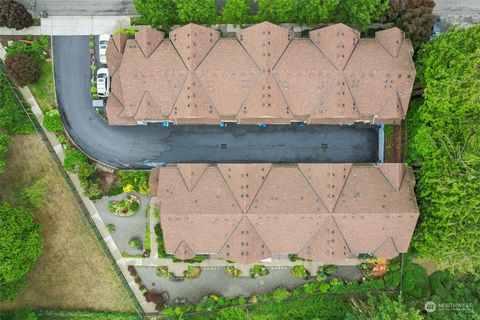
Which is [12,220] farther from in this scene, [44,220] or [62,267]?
[62,267]

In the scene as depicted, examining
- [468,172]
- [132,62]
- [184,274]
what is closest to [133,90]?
[132,62]

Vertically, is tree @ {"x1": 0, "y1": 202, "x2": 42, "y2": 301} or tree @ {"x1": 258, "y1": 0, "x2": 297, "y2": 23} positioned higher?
tree @ {"x1": 258, "y1": 0, "x2": 297, "y2": 23}

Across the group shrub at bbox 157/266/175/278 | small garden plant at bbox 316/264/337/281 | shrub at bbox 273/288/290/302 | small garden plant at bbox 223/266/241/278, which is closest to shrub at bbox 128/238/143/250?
shrub at bbox 157/266/175/278

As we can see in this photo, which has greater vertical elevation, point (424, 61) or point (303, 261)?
point (424, 61)

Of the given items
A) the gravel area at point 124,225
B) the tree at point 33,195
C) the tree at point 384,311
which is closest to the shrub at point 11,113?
the tree at point 33,195

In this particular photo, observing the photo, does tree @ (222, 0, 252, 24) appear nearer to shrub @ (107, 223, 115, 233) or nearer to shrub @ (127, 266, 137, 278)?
shrub @ (107, 223, 115, 233)

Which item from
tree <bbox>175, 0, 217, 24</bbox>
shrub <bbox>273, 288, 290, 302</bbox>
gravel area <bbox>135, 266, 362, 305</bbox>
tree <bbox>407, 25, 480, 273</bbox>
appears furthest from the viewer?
gravel area <bbox>135, 266, 362, 305</bbox>
